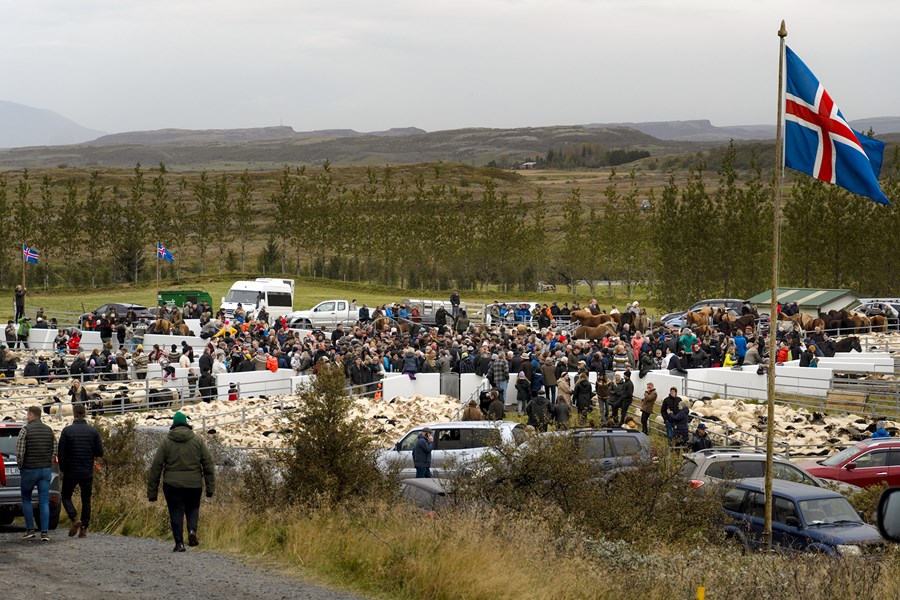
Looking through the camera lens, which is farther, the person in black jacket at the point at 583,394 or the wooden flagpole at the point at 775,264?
the person in black jacket at the point at 583,394

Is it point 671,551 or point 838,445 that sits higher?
point 671,551

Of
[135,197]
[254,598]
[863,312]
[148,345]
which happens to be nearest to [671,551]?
[254,598]

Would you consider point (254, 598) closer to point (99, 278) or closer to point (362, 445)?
point (362, 445)

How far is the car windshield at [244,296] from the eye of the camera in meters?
47.6

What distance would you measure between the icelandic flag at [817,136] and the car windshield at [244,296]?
3690 centimetres

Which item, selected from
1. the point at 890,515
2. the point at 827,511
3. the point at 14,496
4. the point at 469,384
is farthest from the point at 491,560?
the point at 469,384

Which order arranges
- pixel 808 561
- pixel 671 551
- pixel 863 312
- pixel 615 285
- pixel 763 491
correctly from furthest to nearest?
pixel 615 285 < pixel 863 312 < pixel 763 491 < pixel 671 551 < pixel 808 561

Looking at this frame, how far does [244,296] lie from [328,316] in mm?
4081

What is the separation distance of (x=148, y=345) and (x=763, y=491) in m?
26.5

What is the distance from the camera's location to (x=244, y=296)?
47.8 metres

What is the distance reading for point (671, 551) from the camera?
12133 mm

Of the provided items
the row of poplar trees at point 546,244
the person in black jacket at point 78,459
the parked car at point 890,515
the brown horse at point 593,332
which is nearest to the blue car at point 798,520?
the person in black jacket at point 78,459

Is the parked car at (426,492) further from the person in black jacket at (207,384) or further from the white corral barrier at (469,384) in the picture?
the person in black jacket at (207,384)

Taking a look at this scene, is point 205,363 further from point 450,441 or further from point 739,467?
point 739,467
